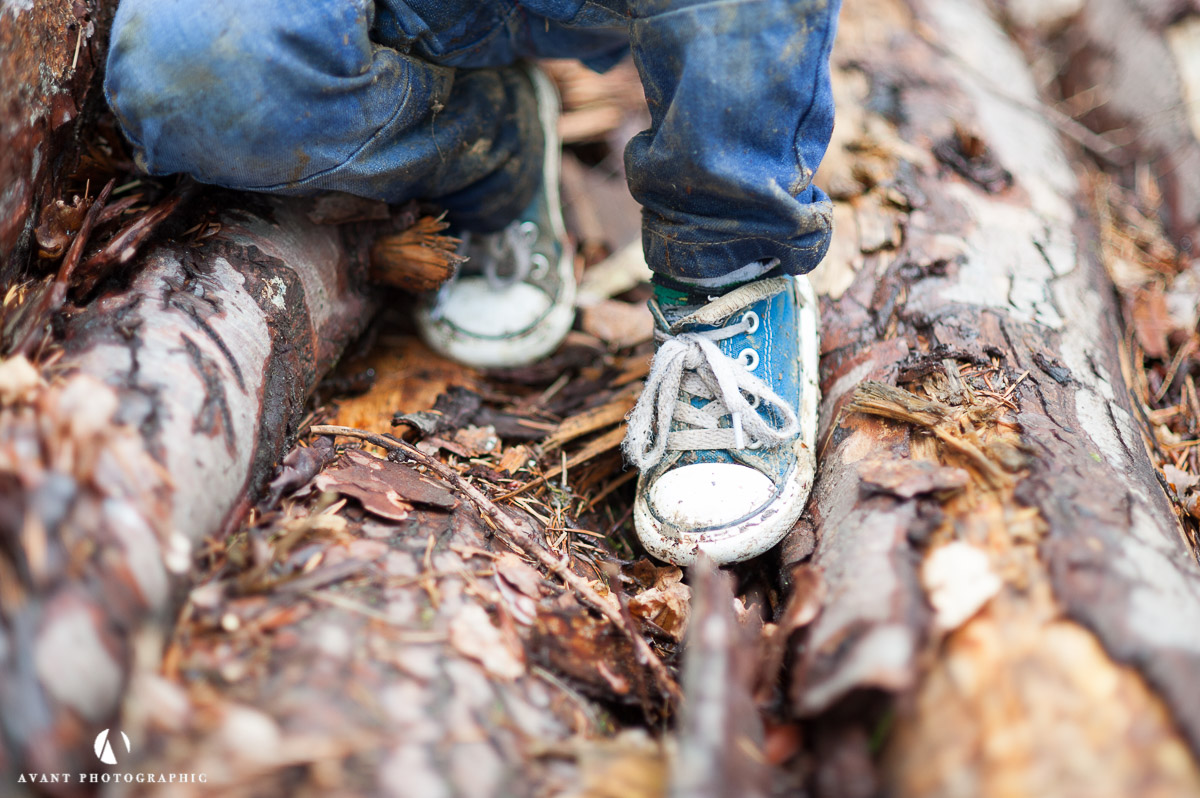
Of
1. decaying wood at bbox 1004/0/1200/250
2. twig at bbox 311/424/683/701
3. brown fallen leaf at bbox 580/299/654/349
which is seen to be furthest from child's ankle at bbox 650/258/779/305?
decaying wood at bbox 1004/0/1200/250

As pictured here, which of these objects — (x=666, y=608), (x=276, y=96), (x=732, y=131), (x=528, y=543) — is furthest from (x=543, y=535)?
(x=276, y=96)

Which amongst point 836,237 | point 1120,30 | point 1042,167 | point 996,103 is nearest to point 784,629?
point 836,237

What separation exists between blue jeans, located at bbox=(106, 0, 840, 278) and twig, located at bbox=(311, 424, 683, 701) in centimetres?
53

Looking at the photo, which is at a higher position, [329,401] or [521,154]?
[521,154]

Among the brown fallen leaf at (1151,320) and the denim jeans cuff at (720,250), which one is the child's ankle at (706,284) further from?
the brown fallen leaf at (1151,320)

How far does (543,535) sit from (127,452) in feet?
2.43

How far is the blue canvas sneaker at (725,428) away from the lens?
1.50 metres

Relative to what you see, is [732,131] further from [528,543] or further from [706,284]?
[528,543]

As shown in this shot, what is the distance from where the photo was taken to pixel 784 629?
1186 mm

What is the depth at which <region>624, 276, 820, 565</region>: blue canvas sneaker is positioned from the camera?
150 centimetres

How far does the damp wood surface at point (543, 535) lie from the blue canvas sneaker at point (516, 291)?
0.10 m

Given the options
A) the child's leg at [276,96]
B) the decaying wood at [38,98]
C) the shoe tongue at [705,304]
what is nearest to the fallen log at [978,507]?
the shoe tongue at [705,304]

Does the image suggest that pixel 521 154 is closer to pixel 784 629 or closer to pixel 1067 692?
pixel 784 629

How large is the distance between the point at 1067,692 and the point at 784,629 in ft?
1.24
